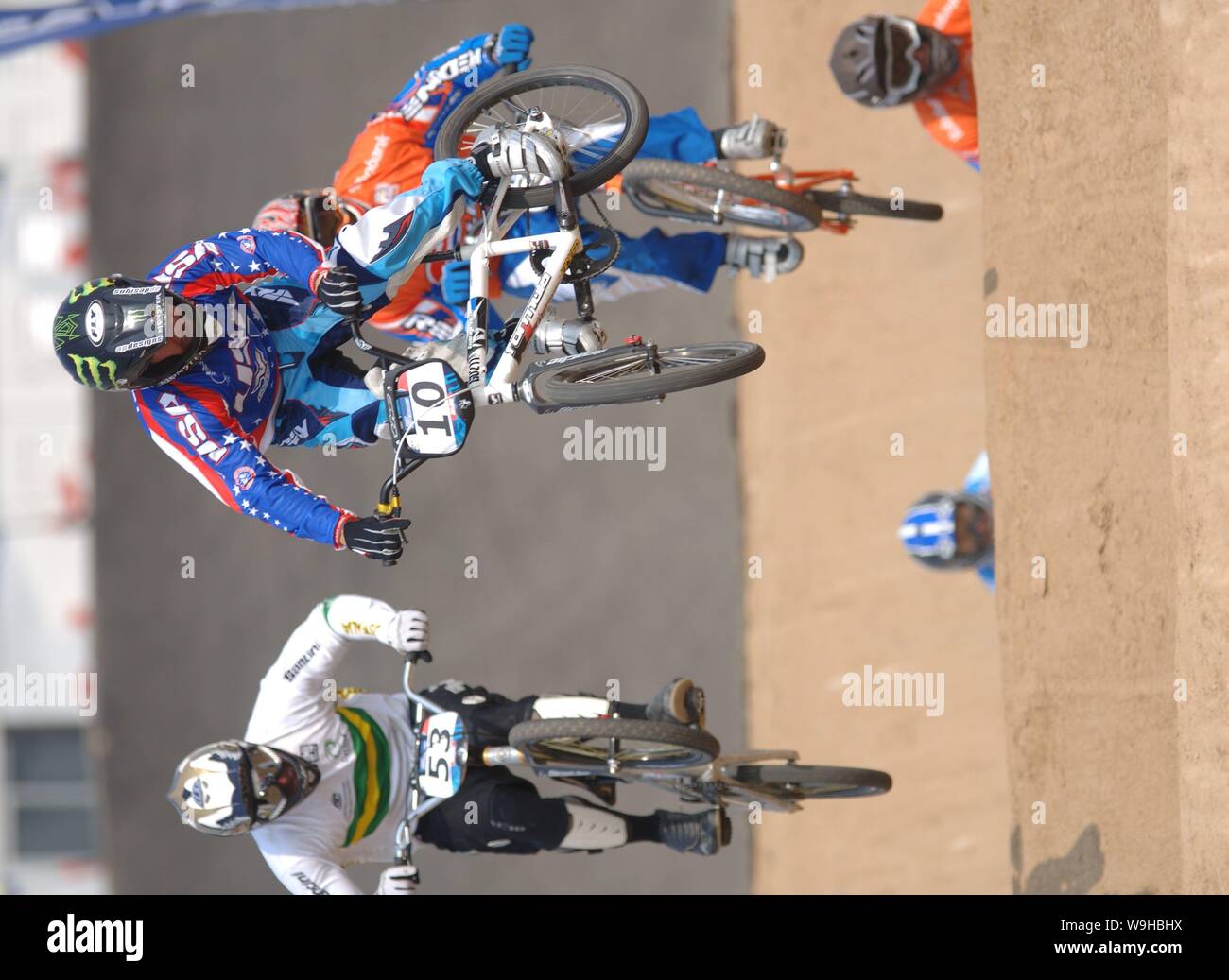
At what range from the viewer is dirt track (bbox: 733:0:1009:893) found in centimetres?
700

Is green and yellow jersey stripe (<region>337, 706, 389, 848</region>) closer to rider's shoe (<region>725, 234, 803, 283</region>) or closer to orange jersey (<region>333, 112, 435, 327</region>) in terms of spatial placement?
orange jersey (<region>333, 112, 435, 327</region>)

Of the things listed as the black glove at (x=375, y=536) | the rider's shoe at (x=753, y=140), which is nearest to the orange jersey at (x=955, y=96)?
the rider's shoe at (x=753, y=140)

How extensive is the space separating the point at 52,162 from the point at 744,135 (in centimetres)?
653

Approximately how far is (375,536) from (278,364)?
44.1 inches

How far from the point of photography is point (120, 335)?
14.4 ft

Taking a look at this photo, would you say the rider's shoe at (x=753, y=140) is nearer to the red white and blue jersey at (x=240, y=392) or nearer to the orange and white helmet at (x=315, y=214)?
the orange and white helmet at (x=315, y=214)

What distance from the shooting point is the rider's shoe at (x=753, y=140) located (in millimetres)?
5613

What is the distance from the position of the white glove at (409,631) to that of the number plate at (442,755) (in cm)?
44

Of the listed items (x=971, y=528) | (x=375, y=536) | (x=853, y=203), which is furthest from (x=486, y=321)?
(x=971, y=528)

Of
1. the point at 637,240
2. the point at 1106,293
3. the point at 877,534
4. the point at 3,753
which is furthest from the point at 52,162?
the point at 1106,293

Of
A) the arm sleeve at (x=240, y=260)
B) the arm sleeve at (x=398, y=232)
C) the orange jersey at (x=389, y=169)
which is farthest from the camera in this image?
the orange jersey at (x=389, y=169)

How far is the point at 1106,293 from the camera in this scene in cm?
507

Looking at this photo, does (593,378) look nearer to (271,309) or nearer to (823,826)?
(271,309)

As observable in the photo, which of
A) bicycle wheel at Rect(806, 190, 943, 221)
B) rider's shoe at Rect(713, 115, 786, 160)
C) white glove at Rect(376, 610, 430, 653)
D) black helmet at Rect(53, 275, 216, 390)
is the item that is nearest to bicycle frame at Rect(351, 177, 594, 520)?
white glove at Rect(376, 610, 430, 653)
